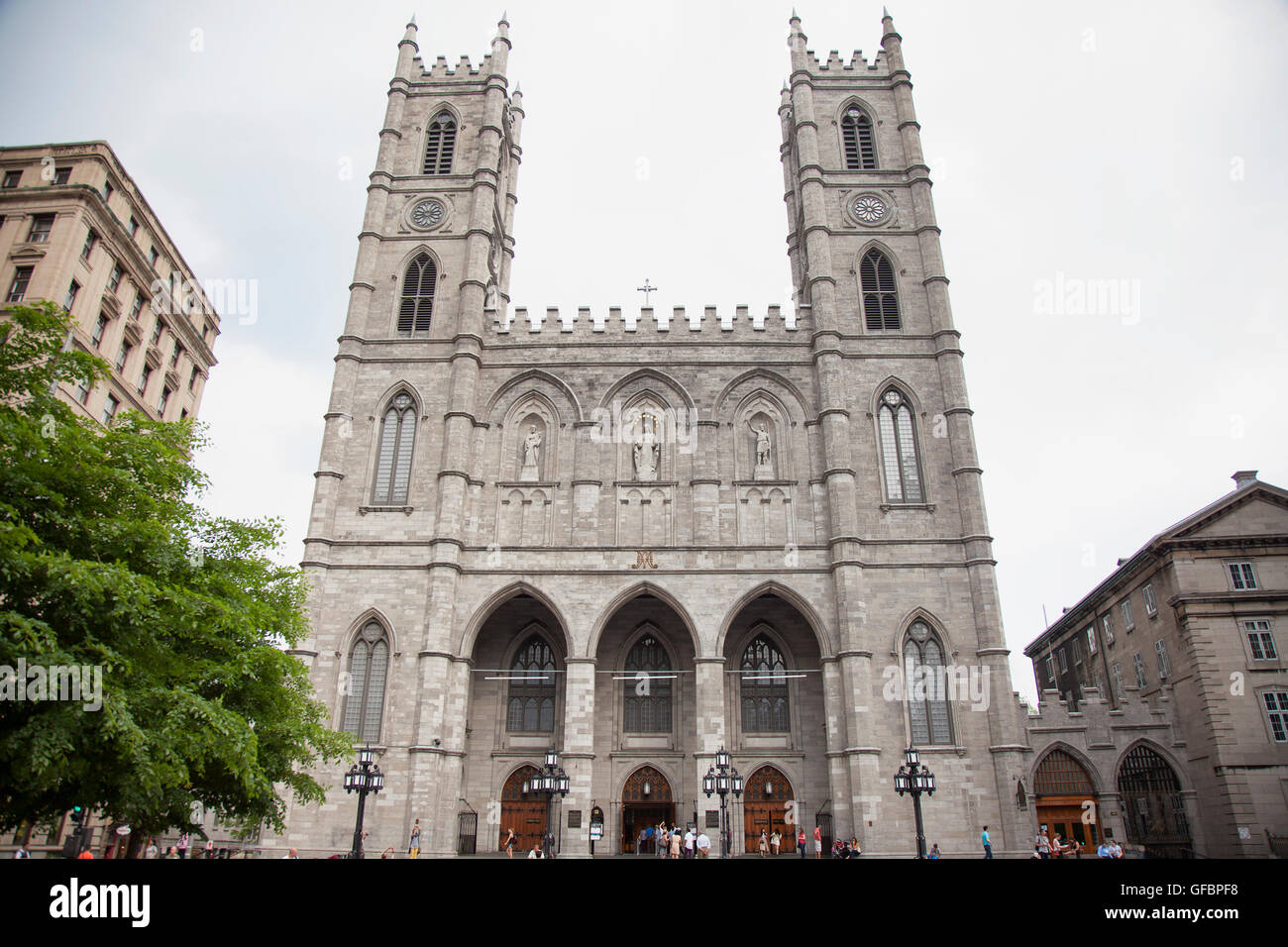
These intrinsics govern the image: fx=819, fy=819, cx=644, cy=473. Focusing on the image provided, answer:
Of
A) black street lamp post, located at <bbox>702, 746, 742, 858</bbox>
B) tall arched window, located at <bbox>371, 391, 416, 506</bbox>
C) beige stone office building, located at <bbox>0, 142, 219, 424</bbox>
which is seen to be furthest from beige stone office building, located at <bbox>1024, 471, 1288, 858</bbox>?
beige stone office building, located at <bbox>0, 142, 219, 424</bbox>

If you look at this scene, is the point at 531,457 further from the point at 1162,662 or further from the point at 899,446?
the point at 1162,662

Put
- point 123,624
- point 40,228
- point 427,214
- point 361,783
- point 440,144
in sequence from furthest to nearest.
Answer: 1. point 440,144
2. point 427,214
3. point 40,228
4. point 361,783
5. point 123,624

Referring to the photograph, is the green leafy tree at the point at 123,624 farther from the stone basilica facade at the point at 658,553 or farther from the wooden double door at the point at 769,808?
the wooden double door at the point at 769,808

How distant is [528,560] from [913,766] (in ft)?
45.1

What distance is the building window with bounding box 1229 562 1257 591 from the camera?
29.3 metres

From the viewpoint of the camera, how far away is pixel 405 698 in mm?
25766

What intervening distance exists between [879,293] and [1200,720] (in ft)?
62.0

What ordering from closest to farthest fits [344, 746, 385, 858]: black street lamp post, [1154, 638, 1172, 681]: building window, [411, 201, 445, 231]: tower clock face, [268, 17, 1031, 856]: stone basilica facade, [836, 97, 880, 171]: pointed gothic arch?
[344, 746, 385, 858]: black street lamp post
[268, 17, 1031, 856]: stone basilica facade
[1154, 638, 1172, 681]: building window
[411, 201, 445, 231]: tower clock face
[836, 97, 880, 171]: pointed gothic arch

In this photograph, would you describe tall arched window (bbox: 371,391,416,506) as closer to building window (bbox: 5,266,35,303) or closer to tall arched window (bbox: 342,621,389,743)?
tall arched window (bbox: 342,621,389,743)

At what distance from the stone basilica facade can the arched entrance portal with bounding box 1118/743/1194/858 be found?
236 inches

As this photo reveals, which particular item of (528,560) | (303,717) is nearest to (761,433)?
(528,560)

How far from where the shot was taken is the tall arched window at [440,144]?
116 feet

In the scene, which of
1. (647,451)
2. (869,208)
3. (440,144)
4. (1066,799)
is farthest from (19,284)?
(1066,799)

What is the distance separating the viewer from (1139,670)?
3338cm
